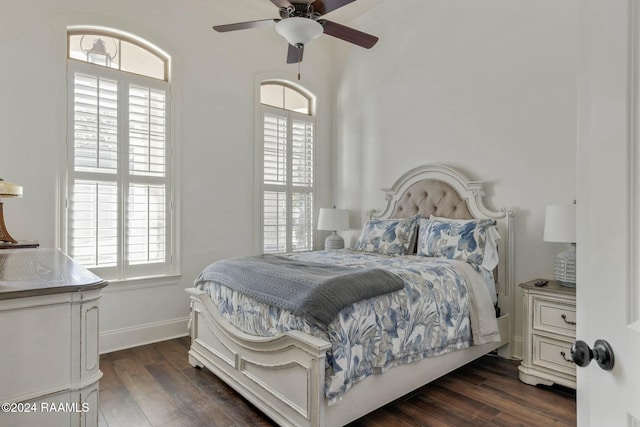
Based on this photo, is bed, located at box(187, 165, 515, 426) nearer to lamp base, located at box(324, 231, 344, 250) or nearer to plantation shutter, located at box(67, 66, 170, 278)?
lamp base, located at box(324, 231, 344, 250)

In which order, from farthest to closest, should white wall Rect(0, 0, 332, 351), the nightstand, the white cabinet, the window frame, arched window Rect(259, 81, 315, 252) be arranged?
arched window Rect(259, 81, 315, 252), the window frame, white wall Rect(0, 0, 332, 351), the nightstand, the white cabinet

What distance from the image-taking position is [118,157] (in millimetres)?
3369

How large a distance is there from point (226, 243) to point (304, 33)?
2.42 m

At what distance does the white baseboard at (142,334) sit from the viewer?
3.26 meters

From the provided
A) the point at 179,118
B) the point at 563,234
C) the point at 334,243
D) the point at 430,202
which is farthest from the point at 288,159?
the point at 563,234

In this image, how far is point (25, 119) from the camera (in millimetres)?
2938

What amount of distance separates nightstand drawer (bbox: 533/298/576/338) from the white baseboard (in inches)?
123

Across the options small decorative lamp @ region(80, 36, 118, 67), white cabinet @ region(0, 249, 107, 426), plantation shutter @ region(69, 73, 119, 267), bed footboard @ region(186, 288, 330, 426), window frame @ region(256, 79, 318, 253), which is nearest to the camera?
white cabinet @ region(0, 249, 107, 426)

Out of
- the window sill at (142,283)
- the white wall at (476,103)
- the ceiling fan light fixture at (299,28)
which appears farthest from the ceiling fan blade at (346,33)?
the window sill at (142,283)

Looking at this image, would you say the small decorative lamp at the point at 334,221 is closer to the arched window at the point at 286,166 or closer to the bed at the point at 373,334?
the arched window at the point at 286,166

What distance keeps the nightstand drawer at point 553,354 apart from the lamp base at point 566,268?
410 mm

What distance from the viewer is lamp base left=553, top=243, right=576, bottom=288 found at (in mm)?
2545

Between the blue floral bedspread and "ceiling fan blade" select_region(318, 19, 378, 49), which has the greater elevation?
"ceiling fan blade" select_region(318, 19, 378, 49)

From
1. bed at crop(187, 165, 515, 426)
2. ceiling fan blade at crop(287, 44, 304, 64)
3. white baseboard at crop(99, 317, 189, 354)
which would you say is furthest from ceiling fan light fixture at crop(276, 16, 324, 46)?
white baseboard at crop(99, 317, 189, 354)
